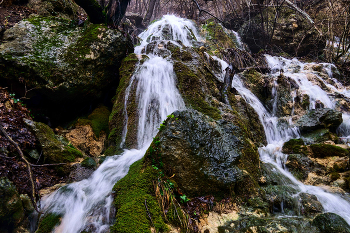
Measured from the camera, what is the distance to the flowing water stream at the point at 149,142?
9.13ft

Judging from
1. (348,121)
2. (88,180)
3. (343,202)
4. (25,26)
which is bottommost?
(343,202)

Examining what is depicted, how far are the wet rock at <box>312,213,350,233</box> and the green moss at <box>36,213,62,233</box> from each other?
3638 millimetres

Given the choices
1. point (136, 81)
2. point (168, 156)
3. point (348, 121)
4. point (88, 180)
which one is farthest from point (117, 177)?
point (348, 121)

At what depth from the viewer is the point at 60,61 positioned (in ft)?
19.1

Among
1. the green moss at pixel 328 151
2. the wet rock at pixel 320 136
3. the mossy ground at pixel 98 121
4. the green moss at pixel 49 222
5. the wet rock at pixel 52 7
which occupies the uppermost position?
the wet rock at pixel 52 7

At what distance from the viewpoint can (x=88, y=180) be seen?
3.77 metres

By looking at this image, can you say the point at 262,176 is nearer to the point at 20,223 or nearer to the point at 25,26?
the point at 20,223

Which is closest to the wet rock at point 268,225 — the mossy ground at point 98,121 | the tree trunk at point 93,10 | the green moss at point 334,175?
the green moss at point 334,175

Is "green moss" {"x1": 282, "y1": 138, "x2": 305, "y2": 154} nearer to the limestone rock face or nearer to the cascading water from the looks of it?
the cascading water

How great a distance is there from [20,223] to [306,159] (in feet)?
18.9

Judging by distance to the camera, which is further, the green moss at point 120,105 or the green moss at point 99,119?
the green moss at point 99,119

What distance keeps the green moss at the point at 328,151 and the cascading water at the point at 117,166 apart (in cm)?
362

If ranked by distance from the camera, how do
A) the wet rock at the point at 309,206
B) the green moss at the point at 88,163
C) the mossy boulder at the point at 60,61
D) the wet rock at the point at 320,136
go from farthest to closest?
the wet rock at the point at 320,136, the mossy boulder at the point at 60,61, the green moss at the point at 88,163, the wet rock at the point at 309,206

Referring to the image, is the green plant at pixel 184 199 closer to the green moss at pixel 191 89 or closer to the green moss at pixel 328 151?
the green moss at pixel 191 89
